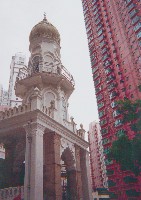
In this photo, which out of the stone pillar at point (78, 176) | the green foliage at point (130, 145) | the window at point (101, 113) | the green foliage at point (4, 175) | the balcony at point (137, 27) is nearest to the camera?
the green foliage at point (130, 145)

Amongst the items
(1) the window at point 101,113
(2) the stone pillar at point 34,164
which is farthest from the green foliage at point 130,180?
(2) the stone pillar at point 34,164

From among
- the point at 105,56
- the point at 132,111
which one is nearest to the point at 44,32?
the point at 132,111

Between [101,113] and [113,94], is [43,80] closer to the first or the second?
[113,94]

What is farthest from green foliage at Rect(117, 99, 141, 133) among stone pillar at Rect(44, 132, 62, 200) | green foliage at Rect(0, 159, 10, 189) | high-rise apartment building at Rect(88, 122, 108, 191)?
high-rise apartment building at Rect(88, 122, 108, 191)

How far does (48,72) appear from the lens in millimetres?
19391

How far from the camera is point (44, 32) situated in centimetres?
2280

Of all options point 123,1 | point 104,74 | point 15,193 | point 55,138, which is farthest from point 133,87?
point 15,193

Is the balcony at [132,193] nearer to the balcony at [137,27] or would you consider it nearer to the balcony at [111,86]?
the balcony at [111,86]

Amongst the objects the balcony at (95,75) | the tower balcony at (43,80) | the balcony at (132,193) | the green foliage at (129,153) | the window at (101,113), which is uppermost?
the balcony at (95,75)

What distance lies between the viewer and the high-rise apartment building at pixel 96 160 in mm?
86387

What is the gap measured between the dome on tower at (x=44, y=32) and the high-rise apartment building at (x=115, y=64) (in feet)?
99.9

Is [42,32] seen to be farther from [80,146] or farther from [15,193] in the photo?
[15,193]

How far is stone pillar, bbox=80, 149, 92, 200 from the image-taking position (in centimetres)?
1812

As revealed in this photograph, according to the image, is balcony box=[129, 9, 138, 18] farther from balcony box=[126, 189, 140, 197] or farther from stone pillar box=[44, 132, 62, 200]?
stone pillar box=[44, 132, 62, 200]
